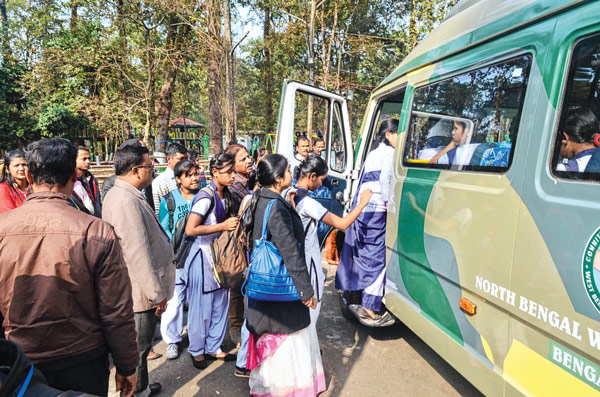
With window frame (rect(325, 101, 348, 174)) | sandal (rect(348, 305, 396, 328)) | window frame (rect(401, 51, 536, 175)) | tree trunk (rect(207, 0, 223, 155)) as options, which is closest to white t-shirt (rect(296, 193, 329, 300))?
window frame (rect(401, 51, 536, 175))

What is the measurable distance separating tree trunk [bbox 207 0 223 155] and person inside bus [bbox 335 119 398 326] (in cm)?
645

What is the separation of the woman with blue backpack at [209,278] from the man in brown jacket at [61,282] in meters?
1.26

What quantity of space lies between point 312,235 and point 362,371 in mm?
1268

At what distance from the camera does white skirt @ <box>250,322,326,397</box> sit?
2.43 metres

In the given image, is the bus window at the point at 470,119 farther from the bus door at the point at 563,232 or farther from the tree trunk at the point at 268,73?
the tree trunk at the point at 268,73

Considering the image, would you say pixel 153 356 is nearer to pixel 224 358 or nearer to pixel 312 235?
pixel 224 358

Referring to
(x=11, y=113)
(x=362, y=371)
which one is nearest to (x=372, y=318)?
(x=362, y=371)

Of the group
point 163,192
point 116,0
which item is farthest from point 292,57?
point 163,192

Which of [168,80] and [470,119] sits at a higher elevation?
[168,80]

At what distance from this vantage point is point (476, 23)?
7.72 feet

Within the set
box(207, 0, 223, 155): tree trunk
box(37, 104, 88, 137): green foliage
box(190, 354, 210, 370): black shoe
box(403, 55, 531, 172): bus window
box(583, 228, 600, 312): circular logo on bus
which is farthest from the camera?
box(37, 104, 88, 137): green foliage

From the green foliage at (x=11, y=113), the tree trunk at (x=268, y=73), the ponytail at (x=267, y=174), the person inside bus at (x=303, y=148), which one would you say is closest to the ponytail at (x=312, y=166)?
the ponytail at (x=267, y=174)

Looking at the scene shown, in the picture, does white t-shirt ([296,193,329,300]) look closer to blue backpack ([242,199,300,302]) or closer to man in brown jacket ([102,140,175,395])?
blue backpack ([242,199,300,302])

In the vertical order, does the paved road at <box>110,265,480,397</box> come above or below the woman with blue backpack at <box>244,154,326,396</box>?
below
